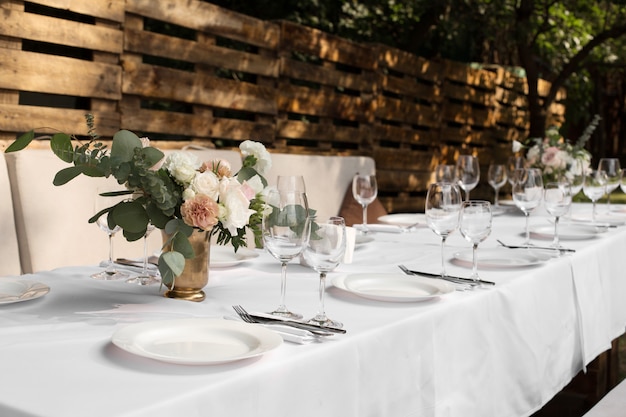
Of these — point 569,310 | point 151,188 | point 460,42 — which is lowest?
point 569,310

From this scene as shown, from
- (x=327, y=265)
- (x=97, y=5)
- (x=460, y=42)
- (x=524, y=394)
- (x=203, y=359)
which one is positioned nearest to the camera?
(x=203, y=359)

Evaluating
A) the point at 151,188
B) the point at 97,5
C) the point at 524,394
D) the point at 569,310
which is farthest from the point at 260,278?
the point at 97,5

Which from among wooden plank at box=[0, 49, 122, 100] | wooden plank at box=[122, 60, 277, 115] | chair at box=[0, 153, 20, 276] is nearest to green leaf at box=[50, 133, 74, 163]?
chair at box=[0, 153, 20, 276]

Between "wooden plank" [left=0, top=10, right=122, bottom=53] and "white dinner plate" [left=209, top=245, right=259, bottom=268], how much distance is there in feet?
6.74

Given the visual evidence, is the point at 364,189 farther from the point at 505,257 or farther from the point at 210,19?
the point at 210,19

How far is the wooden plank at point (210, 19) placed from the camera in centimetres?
431

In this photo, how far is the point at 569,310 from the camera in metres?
1.99

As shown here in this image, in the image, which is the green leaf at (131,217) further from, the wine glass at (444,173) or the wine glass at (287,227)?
the wine glass at (444,173)

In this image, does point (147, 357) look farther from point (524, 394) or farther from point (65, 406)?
point (524, 394)

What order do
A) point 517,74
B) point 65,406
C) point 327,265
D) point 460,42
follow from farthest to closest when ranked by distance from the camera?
point 517,74
point 460,42
point 327,265
point 65,406

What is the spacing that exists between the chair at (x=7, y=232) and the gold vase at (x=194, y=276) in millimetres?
1270

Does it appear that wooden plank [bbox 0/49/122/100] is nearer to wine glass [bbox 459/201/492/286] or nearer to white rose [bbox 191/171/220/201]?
white rose [bbox 191/171/220/201]

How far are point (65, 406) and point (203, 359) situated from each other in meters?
0.20

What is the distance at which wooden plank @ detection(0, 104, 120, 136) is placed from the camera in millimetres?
3518
